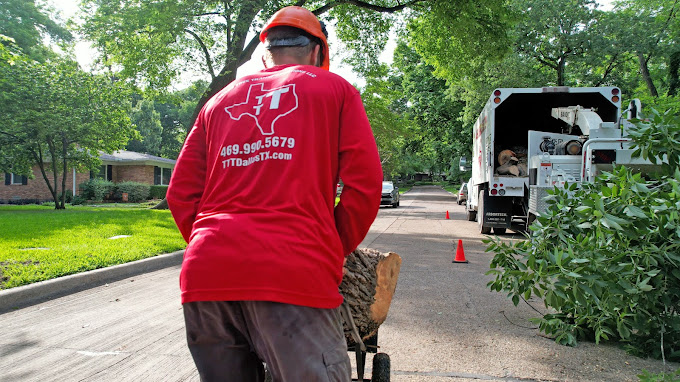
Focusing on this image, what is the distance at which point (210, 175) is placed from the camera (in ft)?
5.89

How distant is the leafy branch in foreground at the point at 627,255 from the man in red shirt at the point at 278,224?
7.95ft

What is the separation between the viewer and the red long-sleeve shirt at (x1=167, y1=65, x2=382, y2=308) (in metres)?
1.56

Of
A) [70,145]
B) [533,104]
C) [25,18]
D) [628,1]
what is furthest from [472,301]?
[25,18]

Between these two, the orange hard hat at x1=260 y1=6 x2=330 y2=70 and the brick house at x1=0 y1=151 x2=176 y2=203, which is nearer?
the orange hard hat at x1=260 y1=6 x2=330 y2=70

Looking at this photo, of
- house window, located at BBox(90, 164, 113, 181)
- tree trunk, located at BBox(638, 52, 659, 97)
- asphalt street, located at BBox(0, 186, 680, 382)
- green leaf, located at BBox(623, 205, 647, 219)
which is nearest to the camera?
green leaf, located at BBox(623, 205, 647, 219)

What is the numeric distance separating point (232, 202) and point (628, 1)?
36.2 meters

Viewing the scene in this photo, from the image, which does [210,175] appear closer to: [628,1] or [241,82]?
[241,82]

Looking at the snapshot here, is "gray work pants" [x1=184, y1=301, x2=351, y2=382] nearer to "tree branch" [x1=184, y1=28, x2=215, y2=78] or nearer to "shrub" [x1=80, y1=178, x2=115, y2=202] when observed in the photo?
"tree branch" [x1=184, y1=28, x2=215, y2=78]

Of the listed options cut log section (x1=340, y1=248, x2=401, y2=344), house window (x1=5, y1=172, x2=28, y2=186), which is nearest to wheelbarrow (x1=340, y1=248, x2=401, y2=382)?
A: cut log section (x1=340, y1=248, x2=401, y2=344)

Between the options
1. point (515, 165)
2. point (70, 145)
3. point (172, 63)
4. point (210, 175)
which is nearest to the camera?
point (210, 175)

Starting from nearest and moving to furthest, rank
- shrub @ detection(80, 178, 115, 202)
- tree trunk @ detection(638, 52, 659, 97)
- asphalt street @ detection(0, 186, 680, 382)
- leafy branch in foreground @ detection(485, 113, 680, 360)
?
leafy branch in foreground @ detection(485, 113, 680, 360) < asphalt street @ detection(0, 186, 680, 382) < tree trunk @ detection(638, 52, 659, 97) < shrub @ detection(80, 178, 115, 202)

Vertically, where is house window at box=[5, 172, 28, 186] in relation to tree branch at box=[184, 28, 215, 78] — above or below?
below

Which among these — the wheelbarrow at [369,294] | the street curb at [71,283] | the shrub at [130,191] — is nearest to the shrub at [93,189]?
the shrub at [130,191]

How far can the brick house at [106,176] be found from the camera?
105 feet
